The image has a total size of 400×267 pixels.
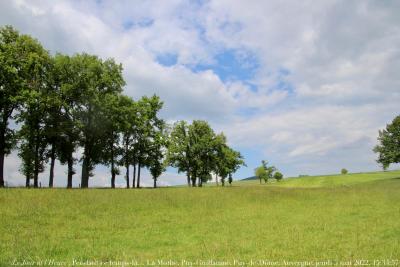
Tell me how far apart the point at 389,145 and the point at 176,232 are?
8129 centimetres

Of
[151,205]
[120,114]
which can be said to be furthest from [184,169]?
[151,205]

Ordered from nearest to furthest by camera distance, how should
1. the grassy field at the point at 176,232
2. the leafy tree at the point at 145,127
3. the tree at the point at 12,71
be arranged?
the grassy field at the point at 176,232 < the tree at the point at 12,71 < the leafy tree at the point at 145,127

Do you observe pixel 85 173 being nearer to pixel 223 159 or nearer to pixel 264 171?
pixel 223 159

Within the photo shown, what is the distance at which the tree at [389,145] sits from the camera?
86.7 metres

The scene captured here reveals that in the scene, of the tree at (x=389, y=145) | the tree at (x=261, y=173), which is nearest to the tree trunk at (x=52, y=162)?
the tree at (x=389, y=145)

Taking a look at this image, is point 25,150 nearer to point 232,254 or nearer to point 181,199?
point 181,199

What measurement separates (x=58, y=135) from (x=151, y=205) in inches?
911

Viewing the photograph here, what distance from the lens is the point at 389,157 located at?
286 ft

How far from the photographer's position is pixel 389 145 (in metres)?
88.6

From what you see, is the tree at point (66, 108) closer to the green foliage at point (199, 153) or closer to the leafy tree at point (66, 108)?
the leafy tree at point (66, 108)

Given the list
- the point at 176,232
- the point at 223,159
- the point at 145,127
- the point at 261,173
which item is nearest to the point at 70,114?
the point at 145,127

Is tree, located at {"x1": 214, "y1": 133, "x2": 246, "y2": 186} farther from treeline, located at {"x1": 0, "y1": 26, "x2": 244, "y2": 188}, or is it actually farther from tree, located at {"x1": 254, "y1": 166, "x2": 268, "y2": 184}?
tree, located at {"x1": 254, "y1": 166, "x2": 268, "y2": 184}

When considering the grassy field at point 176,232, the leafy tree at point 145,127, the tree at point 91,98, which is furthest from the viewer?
the leafy tree at point 145,127

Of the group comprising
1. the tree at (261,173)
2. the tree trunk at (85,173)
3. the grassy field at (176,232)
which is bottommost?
the grassy field at (176,232)
